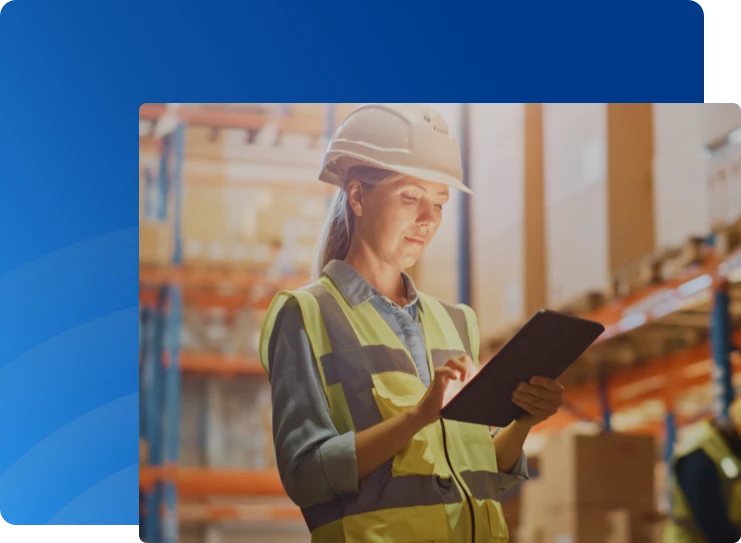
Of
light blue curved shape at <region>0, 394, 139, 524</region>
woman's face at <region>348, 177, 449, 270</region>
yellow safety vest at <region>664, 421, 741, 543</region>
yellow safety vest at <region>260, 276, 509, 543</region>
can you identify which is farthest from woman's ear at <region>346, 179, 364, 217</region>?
yellow safety vest at <region>664, 421, 741, 543</region>

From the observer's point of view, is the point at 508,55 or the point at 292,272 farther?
the point at 508,55

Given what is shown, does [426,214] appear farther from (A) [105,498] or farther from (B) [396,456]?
(A) [105,498]

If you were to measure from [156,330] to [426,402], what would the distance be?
4.35 ft

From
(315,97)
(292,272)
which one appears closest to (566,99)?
(315,97)

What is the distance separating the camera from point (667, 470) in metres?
3.87

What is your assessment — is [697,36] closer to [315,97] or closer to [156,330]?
Answer: [315,97]

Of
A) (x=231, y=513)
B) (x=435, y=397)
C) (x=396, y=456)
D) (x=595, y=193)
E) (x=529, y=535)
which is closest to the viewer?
(x=435, y=397)

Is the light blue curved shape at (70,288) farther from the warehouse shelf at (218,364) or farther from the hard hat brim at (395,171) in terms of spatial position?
the hard hat brim at (395,171)

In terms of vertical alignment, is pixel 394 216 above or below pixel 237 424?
above

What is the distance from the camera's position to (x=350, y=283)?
10.5 feet

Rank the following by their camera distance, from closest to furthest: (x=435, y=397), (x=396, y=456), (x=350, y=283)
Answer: (x=435, y=397)
(x=396, y=456)
(x=350, y=283)

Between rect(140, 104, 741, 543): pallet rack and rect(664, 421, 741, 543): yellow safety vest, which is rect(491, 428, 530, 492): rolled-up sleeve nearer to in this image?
rect(140, 104, 741, 543): pallet rack

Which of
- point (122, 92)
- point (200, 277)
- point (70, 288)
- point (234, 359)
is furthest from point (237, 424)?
point (122, 92)

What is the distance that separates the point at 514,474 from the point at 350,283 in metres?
0.76
